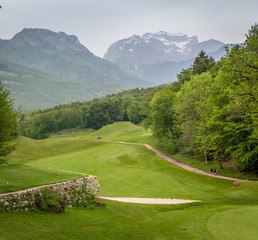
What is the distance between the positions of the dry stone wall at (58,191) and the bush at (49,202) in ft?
0.94

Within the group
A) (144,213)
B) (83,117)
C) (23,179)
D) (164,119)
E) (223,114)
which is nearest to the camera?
(23,179)

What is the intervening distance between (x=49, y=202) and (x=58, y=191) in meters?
2.67

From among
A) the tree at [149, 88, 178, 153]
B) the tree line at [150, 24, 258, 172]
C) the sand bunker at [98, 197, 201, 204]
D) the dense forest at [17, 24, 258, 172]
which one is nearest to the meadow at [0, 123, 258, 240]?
the sand bunker at [98, 197, 201, 204]

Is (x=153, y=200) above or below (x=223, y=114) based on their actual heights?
below

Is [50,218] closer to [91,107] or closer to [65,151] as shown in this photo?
[65,151]

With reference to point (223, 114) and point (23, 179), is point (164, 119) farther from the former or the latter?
point (23, 179)

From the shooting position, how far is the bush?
573 inches

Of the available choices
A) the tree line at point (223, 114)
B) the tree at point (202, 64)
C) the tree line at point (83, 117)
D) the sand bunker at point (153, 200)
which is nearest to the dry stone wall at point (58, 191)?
the sand bunker at point (153, 200)

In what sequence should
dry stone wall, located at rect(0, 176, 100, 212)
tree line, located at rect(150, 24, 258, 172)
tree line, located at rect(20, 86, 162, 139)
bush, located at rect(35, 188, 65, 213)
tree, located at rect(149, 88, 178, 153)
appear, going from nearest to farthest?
dry stone wall, located at rect(0, 176, 100, 212)
bush, located at rect(35, 188, 65, 213)
tree line, located at rect(150, 24, 258, 172)
tree, located at rect(149, 88, 178, 153)
tree line, located at rect(20, 86, 162, 139)

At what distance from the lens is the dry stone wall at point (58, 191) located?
1364 cm

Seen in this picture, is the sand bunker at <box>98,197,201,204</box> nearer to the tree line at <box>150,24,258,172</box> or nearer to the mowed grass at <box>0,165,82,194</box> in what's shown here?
the mowed grass at <box>0,165,82,194</box>

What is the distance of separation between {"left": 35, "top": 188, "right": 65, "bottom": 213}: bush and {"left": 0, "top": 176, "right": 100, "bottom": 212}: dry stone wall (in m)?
0.29

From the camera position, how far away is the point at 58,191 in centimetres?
1738

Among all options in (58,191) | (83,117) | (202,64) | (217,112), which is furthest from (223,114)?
(83,117)
